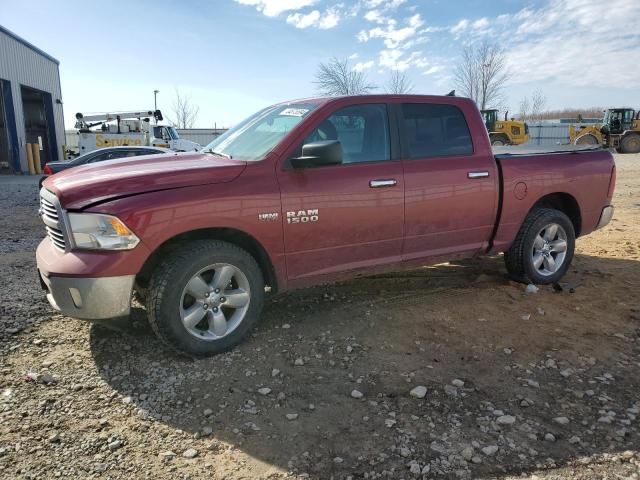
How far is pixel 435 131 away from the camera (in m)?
4.46

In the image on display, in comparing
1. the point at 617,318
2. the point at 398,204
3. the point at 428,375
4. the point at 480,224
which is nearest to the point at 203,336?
the point at 428,375

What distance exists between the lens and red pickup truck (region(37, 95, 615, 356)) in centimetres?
317

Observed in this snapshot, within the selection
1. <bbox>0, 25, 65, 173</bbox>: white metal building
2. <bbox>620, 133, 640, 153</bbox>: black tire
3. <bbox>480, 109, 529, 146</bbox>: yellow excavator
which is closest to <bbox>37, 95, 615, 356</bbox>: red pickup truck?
<bbox>0, 25, 65, 173</bbox>: white metal building

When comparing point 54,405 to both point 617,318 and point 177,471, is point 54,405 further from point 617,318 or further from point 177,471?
point 617,318

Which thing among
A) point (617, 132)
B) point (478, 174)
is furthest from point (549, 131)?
point (478, 174)

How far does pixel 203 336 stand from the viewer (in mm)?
3492

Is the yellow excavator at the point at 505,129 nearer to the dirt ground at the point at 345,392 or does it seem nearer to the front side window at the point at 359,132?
the dirt ground at the point at 345,392

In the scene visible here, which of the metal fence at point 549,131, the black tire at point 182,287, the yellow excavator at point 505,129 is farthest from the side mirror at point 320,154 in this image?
the metal fence at point 549,131

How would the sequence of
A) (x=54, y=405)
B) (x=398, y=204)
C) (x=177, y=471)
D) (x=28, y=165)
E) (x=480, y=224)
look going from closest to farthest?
(x=177, y=471) → (x=54, y=405) → (x=398, y=204) → (x=480, y=224) → (x=28, y=165)

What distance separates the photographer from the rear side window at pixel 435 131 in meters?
4.32

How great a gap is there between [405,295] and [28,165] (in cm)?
2443

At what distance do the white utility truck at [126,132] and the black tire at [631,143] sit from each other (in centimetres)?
2705

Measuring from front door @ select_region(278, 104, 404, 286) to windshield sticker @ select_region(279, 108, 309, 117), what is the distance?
216mm

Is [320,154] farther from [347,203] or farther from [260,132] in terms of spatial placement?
[260,132]
